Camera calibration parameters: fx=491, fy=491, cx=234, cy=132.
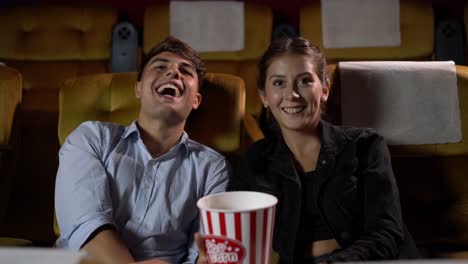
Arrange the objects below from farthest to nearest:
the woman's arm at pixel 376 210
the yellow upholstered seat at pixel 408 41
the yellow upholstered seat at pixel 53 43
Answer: the yellow upholstered seat at pixel 53 43 → the yellow upholstered seat at pixel 408 41 → the woman's arm at pixel 376 210

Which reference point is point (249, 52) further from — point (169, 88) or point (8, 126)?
point (8, 126)

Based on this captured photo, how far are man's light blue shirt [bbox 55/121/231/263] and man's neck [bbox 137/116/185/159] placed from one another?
40 millimetres

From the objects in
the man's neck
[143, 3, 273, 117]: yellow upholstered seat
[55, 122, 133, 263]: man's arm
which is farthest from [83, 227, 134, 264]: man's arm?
[143, 3, 273, 117]: yellow upholstered seat

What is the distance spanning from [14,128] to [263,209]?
3.92 feet

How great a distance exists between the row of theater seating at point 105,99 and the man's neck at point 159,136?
13 cm

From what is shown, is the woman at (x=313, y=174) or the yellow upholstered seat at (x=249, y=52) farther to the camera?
the yellow upholstered seat at (x=249, y=52)

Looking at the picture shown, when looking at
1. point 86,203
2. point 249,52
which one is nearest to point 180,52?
point 86,203

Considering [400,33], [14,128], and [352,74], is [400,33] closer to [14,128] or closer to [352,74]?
[352,74]

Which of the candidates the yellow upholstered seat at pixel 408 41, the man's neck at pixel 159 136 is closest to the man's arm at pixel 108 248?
the man's neck at pixel 159 136

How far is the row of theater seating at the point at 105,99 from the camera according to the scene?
144 cm

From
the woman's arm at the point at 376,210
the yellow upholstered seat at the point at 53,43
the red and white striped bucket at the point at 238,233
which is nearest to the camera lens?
the red and white striped bucket at the point at 238,233

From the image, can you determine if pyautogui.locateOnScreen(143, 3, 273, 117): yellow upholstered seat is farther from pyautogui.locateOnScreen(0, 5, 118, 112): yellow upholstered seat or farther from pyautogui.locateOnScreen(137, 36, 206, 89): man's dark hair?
pyautogui.locateOnScreen(137, 36, 206, 89): man's dark hair

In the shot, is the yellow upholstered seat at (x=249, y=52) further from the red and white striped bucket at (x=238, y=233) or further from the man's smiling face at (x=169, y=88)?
the red and white striped bucket at (x=238, y=233)

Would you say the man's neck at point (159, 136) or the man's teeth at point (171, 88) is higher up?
the man's teeth at point (171, 88)
